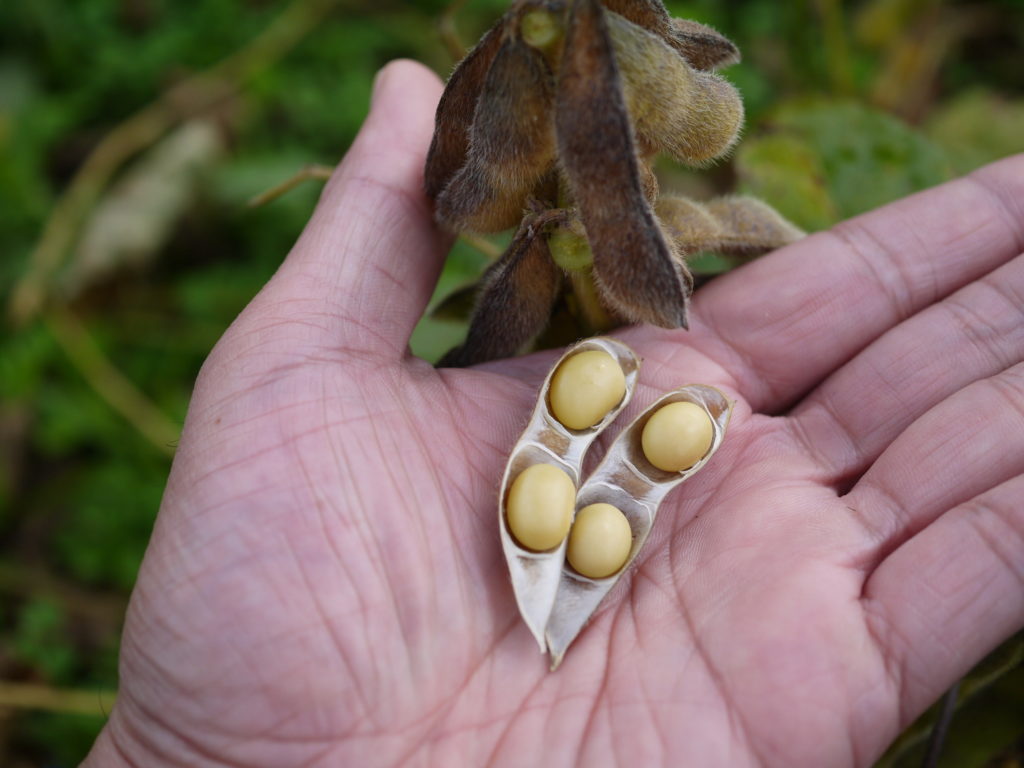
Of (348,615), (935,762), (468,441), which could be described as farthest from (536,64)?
(935,762)

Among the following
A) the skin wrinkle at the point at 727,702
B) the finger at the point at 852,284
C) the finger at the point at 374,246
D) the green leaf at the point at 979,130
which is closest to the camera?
the skin wrinkle at the point at 727,702

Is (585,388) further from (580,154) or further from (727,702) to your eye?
(727,702)

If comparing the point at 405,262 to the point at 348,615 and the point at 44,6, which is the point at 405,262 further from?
the point at 44,6

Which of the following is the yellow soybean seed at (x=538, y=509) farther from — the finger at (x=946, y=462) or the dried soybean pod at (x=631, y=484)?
the finger at (x=946, y=462)

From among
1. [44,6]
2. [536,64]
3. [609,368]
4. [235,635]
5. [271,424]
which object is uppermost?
[44,6]

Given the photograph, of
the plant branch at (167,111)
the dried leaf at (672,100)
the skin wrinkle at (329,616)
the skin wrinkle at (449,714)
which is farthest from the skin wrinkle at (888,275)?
the plant branch at (167,111)

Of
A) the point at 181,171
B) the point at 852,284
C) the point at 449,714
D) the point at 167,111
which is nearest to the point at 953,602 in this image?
the point at 852,284
